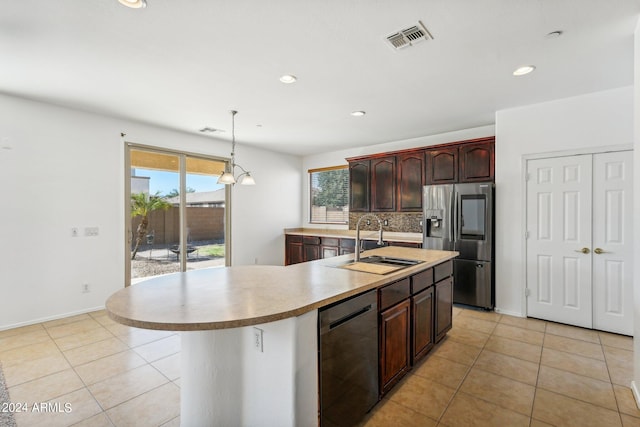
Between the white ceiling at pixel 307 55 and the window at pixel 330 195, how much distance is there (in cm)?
251

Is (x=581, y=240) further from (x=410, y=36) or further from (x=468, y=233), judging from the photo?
(x=410, y=36)

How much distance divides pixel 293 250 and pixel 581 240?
15.2ft

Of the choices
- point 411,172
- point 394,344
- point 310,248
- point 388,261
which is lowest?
point 394,344

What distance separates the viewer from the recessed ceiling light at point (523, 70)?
2650mm

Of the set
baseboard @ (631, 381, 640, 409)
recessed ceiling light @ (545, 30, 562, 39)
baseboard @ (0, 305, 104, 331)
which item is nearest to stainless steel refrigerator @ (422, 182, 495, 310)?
baseboard @ (631, 381, 640, 409)

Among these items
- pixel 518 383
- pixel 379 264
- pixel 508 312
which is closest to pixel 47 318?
pixel 379 264

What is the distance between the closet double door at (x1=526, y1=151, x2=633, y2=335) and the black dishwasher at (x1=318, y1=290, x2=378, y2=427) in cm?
286

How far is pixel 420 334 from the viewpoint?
2.51m

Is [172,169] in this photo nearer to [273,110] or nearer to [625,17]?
[273,110]

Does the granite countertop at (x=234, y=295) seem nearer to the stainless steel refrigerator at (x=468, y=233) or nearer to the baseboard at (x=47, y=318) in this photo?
the stainless steel refrigerator at (x=468, y=233)

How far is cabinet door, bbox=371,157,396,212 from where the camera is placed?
5.05 meters

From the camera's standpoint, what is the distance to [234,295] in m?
1.60

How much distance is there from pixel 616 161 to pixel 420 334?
2.84 metres

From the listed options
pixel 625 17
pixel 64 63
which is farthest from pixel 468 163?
pixel 64 63
